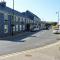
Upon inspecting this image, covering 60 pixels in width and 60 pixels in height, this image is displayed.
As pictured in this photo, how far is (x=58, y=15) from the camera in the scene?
10056cm

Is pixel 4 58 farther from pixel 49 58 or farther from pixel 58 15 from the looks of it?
pixel 58 15

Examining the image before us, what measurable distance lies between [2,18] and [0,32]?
3740mm

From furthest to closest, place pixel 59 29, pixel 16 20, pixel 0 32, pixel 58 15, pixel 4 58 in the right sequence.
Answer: pixel 58 15 < pixel 59 29 < pixel 16 20 < pixel 0 32 < pixel 4 58

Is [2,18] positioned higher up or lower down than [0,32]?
higher up

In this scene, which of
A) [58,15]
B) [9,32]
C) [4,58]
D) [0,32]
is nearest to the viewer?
[4,58]

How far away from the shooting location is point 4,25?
1941 inches

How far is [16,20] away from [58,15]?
43595mm

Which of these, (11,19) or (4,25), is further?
(11,19)

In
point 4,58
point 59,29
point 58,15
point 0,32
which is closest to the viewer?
point 4,58

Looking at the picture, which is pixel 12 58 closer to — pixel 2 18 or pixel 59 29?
pixel 2 18

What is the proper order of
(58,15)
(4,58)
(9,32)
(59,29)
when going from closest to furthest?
(4,58), (9,32), (59,29), (58,15)

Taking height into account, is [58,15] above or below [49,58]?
above

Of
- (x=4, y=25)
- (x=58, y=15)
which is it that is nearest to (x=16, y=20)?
(x=4, y=25)

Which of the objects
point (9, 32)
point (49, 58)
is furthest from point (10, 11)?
point (49, 58)
